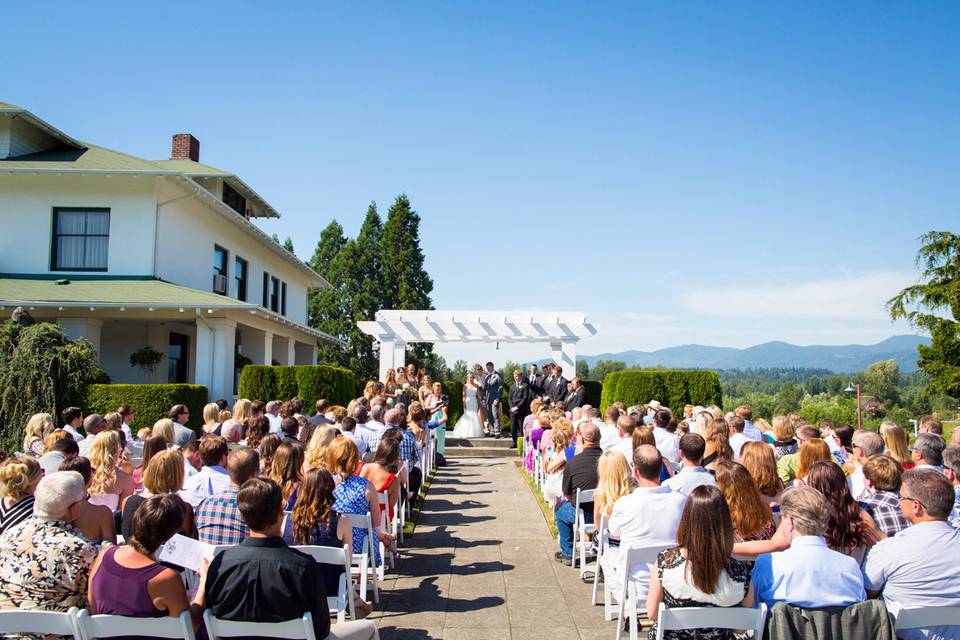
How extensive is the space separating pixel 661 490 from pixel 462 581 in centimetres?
267

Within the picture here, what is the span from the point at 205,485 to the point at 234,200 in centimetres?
2104

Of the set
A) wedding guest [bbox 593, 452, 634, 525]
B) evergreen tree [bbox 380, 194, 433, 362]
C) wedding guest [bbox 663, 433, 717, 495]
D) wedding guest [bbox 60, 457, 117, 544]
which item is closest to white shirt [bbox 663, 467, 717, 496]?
wedding guest [bbox 663, 433, 717, 495]

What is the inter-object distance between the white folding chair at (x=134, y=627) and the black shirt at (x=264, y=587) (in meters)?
0.18

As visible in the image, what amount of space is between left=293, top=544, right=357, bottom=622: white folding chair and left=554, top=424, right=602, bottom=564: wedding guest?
2978 mm

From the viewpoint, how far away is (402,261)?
1980 inches

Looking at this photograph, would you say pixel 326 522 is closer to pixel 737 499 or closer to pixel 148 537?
pixel 148 537

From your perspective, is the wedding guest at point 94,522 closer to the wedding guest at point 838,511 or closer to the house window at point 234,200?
the wedding guest at point 838,511

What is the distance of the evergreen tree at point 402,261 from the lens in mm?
50188

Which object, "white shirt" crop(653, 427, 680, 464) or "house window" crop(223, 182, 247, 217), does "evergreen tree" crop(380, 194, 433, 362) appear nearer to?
"house window" crop(223, 182, 247, 217)

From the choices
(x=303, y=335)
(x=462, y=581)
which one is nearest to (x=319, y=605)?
(x=462, y=581)

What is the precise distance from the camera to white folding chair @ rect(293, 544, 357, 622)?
187 inches

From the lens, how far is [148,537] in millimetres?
3684

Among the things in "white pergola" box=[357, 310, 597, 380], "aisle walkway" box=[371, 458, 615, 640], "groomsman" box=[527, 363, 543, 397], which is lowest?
"aisle walkway" box=[371, 458, 615, 640]

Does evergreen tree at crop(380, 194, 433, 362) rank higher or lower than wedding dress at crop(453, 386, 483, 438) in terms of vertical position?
higher
